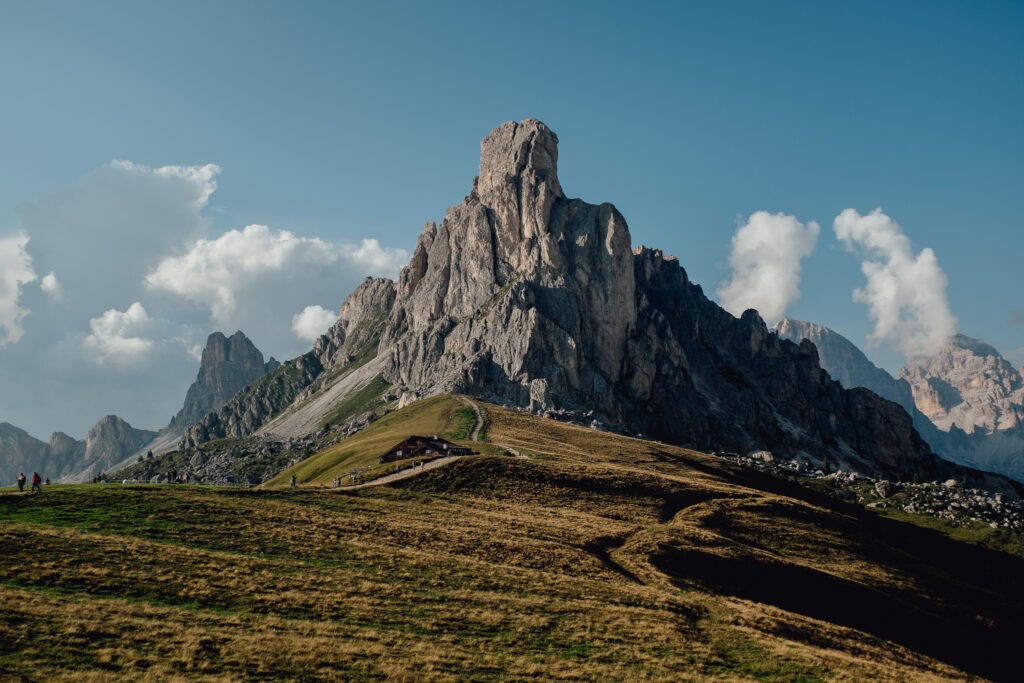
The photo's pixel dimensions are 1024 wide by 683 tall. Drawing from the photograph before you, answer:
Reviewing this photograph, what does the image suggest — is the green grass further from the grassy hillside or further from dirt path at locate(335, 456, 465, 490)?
the grassy hillside

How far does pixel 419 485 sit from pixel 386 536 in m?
20.3

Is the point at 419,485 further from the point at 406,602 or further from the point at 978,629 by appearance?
the point at 978,629

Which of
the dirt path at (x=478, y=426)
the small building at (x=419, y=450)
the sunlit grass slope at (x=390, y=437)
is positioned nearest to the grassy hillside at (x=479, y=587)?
the small building at (x=419, y=450)

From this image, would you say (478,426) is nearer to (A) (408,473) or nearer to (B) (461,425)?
(B) (461,425)

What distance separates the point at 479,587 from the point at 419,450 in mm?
48142

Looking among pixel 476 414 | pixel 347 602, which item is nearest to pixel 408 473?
pixel 347 602

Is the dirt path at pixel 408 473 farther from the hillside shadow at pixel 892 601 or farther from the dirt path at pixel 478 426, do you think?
the hillside shadow at pixel 892 601

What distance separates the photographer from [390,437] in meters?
127

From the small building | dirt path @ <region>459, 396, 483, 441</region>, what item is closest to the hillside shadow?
the small building

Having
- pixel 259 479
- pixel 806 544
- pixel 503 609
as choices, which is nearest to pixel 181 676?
pixel 503 609

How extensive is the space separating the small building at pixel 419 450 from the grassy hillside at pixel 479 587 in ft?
33.2

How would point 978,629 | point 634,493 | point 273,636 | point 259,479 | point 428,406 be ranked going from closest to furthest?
1. point 273,636
2. point 978,629
3. point 634,493
4. point 428,406
5. point 259,479

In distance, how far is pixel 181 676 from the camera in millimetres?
29094

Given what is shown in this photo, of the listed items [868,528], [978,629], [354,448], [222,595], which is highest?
[354,448]
